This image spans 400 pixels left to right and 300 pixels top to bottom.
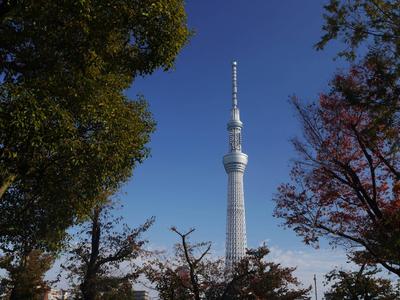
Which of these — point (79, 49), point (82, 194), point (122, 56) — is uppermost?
point (122, 56)

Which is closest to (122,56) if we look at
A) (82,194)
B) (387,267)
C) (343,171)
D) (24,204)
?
(82,194)

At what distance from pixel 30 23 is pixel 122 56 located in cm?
201

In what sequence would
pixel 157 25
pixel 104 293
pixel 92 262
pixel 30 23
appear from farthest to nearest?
pixel 104 293 < pixel 92 262 < pixel 157 25 < pixel 30 23

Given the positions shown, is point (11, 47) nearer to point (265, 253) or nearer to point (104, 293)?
point (104, 293)

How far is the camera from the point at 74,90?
802cm

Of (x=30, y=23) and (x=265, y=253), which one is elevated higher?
(x=265, y=253)

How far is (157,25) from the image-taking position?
890 cm

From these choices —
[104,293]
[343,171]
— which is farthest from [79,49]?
[104,293]

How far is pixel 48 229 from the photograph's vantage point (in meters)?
10.7

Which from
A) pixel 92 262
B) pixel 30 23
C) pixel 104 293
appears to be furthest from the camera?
pixel 104 293

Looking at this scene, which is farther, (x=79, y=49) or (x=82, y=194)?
(x=82, y=194)

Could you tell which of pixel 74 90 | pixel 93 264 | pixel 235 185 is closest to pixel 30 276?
pixel 93 264

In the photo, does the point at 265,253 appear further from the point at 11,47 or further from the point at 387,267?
the point at 11,47

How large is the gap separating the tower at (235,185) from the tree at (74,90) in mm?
91811
